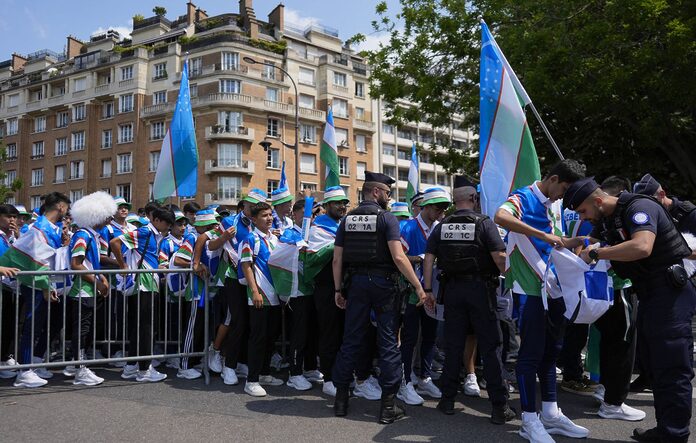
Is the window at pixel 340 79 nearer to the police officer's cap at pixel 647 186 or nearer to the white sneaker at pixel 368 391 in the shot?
the white sneaker at pixel 368 391

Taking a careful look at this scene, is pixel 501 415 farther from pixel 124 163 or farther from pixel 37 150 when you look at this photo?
pixel 37 150

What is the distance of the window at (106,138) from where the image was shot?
5452 cm

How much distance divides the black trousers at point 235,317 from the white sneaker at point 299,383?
658 mm

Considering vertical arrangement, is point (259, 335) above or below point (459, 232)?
below

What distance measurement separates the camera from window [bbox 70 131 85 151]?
183 ft

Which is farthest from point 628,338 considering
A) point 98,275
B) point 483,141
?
point 98,275

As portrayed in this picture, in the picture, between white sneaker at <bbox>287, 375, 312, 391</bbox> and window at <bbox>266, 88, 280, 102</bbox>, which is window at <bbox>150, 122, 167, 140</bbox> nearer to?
window at <bbox>266, 88, 280, 102</bbox>

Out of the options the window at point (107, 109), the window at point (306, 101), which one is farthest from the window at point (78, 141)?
the window at point (306, 101)

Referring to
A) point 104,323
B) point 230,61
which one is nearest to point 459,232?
point 104,323

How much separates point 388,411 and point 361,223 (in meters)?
1.63

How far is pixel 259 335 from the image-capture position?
6.02m

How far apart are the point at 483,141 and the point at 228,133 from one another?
43.3m

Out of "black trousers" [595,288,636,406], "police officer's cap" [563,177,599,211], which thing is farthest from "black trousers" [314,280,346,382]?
"police officer's cap" [563,177,599,211]

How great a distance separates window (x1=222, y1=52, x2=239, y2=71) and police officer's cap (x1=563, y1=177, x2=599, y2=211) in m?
47.9
